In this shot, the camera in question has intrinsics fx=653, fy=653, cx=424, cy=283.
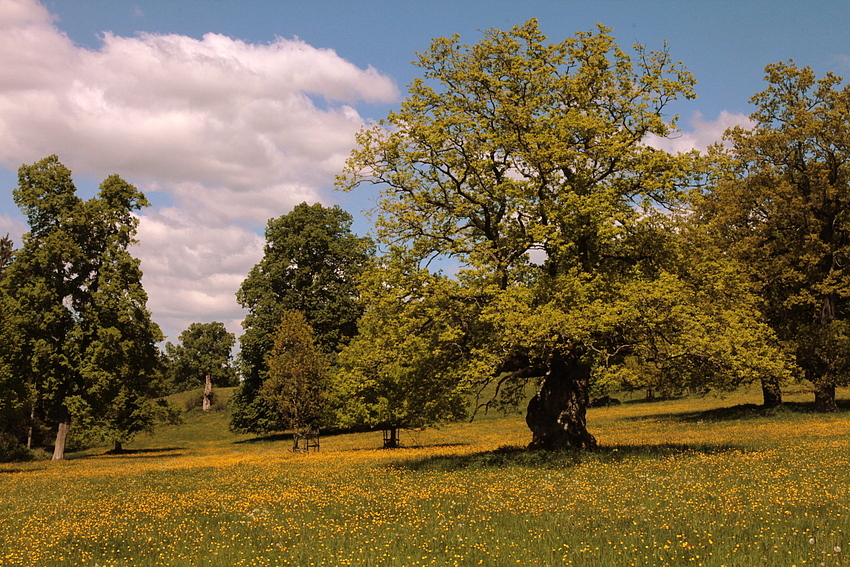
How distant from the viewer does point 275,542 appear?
12.7 m

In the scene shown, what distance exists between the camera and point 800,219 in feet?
130

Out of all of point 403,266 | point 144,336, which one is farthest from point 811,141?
point 144,336

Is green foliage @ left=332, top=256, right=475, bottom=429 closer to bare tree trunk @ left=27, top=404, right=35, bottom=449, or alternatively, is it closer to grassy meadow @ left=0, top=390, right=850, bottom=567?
grassy meadow @ left=0, top=390, right=850, bottom=567

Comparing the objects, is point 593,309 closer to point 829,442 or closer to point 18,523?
point 829,442

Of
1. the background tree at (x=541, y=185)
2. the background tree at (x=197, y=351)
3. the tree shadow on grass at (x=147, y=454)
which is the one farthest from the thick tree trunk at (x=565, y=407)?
the background tree at (x=197, y=351)

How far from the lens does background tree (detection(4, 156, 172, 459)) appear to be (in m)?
43.5

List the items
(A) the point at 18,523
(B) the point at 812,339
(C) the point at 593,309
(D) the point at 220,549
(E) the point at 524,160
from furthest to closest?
(B) the point at 812,339
(E) the point at 524,160
(C) the point at 593,309
(A) the point at 18,523
(D) the point at 220,549

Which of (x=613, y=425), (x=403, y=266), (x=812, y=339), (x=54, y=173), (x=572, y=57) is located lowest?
(x=613, y=425)

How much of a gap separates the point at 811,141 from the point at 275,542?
40.0m

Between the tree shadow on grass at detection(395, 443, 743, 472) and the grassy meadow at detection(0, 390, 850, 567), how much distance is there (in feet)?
0.26

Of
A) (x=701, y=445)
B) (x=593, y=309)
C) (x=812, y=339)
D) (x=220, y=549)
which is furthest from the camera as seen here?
(x=812, y=339)

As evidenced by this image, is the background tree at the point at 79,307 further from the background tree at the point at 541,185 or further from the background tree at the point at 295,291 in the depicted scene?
the background tree at the point at 541,185

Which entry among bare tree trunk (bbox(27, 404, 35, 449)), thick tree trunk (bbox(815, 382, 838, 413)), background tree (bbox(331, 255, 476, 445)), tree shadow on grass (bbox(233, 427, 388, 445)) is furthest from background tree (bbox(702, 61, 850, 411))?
bare tree trunk (bbox(27, 404, 35, 449))

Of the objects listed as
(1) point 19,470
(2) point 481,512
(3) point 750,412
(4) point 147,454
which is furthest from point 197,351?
(2) point 481,512
